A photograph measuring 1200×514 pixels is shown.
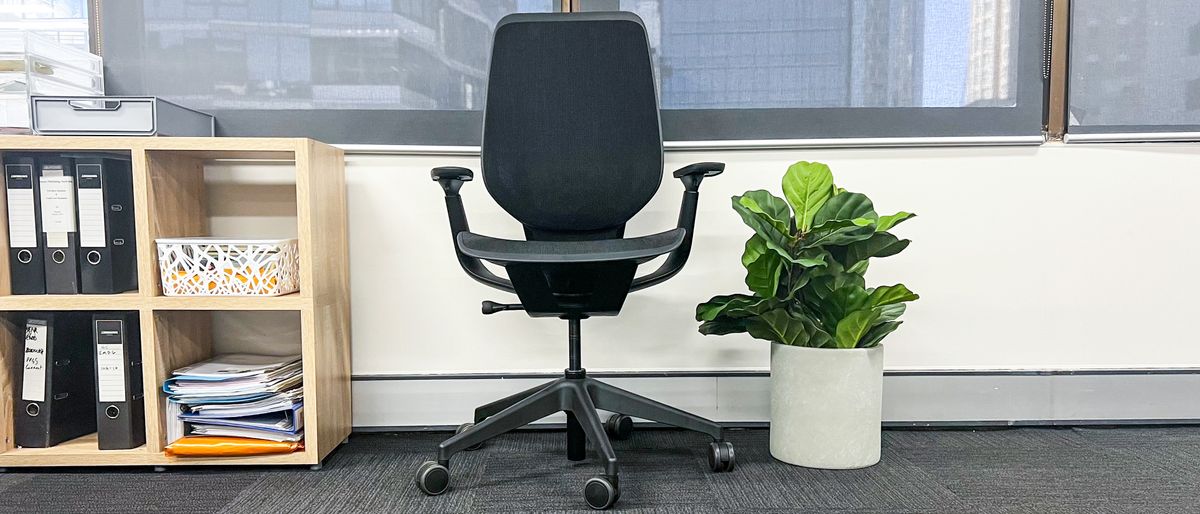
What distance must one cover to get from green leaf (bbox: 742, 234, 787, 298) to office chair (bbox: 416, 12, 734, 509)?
140 mm

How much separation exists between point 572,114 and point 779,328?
2.22 feet

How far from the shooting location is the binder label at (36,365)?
58.1 inches

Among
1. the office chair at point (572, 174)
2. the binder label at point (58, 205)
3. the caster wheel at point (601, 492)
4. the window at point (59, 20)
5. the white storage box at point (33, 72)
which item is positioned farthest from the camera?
the window at point (59, 20)

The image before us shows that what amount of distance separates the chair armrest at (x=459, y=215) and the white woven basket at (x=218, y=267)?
41cm

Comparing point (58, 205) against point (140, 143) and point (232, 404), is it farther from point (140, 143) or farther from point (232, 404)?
point (232, 404)

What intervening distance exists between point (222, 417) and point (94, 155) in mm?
648

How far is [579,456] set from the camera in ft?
5.01

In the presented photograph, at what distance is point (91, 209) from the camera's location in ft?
4.78

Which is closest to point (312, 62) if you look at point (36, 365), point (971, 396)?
point (36, 365)

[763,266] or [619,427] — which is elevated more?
[763,266]

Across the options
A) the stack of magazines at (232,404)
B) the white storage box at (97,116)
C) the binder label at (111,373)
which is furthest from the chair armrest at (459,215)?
the binder label at (111,373)

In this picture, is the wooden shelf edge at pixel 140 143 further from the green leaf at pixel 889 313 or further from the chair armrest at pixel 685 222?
the green leaf at pixel 889 313

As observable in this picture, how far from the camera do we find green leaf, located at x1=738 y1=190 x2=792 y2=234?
143 centimetres

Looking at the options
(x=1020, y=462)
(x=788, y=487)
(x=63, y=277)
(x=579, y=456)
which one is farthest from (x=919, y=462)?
(x=63, y=277)
